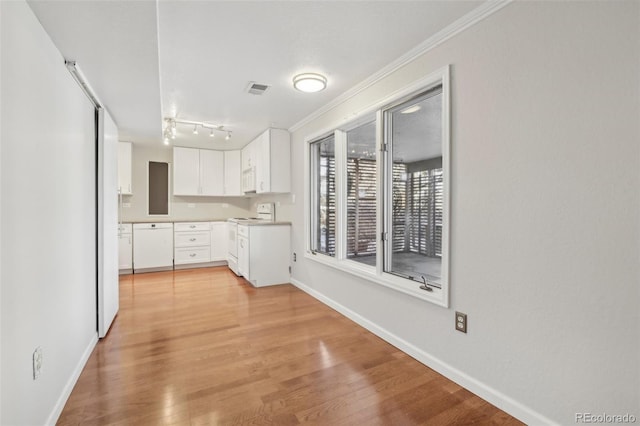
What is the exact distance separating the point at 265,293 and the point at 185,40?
297cm

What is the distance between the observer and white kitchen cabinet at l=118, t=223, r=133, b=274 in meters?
5.04

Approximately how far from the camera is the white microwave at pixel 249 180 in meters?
5.14

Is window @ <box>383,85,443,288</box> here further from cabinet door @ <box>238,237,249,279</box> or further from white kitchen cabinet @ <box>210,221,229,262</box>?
white kitchen cabinet @ <box>210,221,229,262</box>

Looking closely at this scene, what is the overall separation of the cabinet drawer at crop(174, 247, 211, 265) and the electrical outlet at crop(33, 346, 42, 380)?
4196 millimetres

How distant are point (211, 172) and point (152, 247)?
175 cm

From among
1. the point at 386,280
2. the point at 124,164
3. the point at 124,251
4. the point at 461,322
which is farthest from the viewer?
the point at 124,164

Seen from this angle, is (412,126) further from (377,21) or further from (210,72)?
(210,72)

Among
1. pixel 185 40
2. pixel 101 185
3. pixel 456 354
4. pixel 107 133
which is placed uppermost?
pixel 185 40

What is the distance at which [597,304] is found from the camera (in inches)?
53.9

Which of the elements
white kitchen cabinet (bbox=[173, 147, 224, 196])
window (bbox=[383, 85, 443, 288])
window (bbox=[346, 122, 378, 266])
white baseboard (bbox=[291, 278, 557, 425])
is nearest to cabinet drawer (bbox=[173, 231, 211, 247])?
white kitchen cabinet (bbox=[173, 147, 224, 196])

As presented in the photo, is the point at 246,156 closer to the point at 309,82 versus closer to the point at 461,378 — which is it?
the point at 309,82

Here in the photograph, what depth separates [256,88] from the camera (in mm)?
2967

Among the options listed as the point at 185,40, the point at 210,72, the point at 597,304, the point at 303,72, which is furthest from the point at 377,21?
the point at 597,304

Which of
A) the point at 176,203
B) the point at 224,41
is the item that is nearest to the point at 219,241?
the point at 176,203
